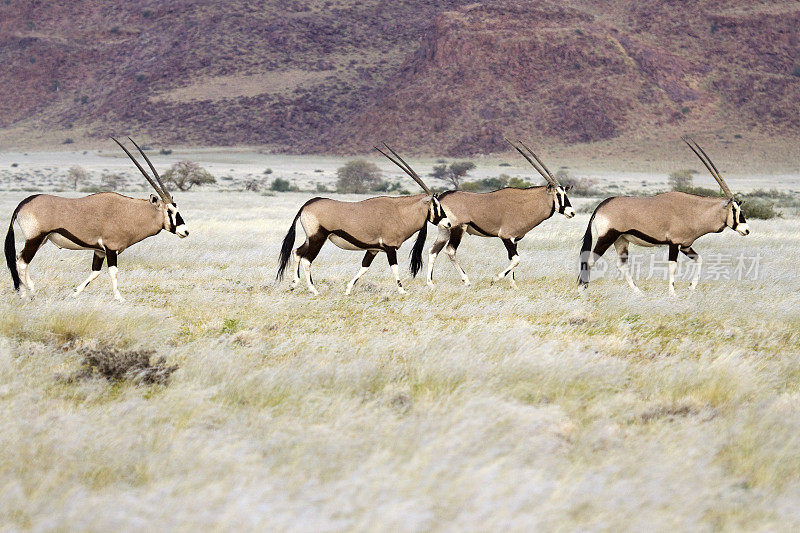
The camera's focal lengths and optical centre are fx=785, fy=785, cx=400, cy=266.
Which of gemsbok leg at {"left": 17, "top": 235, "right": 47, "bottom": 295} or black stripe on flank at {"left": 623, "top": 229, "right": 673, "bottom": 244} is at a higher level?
black stripe on flank at {"left": 623, "top": 229, "right": 673, "bottom": 244}

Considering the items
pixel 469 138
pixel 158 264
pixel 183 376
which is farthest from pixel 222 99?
pixel 183 376

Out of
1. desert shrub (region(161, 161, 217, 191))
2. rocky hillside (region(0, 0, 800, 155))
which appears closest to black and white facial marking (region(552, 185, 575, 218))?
desert shrub (region(161, 161, 217, 191))

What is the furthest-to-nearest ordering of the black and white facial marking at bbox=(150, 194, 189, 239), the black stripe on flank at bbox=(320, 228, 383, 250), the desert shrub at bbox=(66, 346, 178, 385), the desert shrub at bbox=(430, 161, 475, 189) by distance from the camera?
the desert shrub at bbox=(430, 161, 475, 189) < the black stripe on flank at bbox=(320, 228, 383, 250) < the black and white facial marking at bbox=(150, 194, 189, 239) < the desert shrub at bbox=(66, 346, 178, 385)

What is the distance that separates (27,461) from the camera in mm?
4391

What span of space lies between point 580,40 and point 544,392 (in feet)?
317

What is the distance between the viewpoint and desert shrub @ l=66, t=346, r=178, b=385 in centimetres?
616

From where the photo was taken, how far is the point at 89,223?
9406 millimetres

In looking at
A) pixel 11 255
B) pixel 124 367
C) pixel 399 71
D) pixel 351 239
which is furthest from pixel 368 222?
pixel 399 71

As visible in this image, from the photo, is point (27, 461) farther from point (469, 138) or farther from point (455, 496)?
point (469, 138)

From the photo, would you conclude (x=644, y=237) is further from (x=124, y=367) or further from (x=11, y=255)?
(x=11, y=255)

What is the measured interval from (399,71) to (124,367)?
101357 millimetres

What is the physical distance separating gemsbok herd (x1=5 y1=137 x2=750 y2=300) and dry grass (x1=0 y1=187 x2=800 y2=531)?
889 mm

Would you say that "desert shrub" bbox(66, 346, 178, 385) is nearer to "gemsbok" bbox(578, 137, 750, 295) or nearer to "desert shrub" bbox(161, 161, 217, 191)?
"gemsbok" bbox(578, 137, 750, 295)

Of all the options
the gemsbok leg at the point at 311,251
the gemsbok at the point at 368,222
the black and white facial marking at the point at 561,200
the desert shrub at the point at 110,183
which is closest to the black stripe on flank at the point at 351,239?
the gemsbok at the point at 368,222
